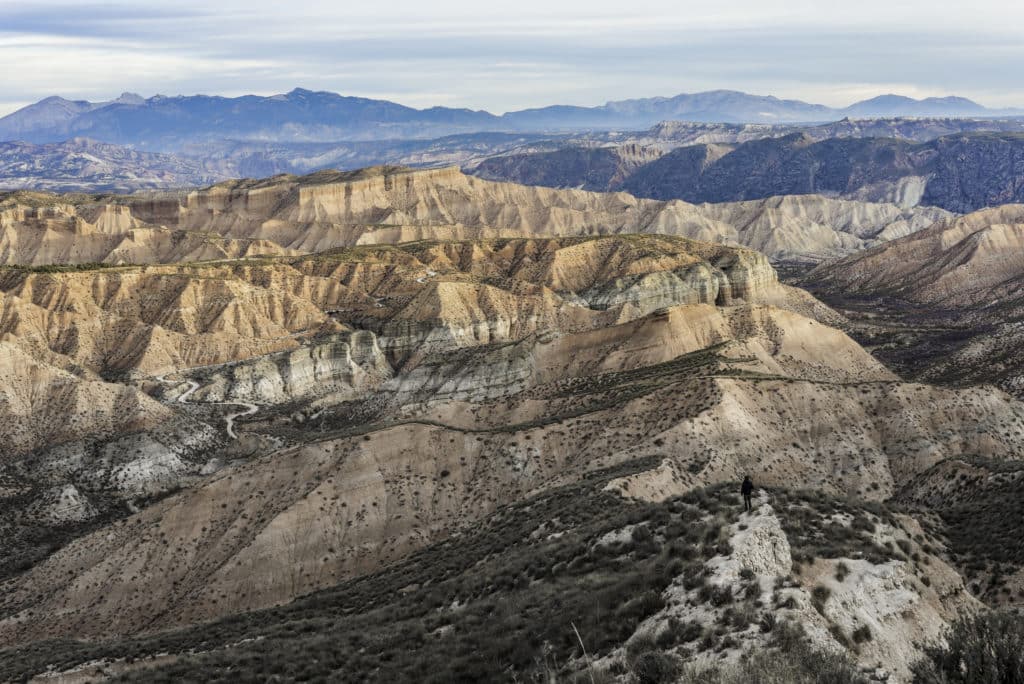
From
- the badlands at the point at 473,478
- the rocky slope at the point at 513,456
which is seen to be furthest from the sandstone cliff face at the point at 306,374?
the rocky slope at the point at 513,456

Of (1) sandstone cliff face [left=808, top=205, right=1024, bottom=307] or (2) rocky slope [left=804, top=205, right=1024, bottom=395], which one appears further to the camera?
(1) sandstone cliff face [left=808, top=205, right=1024, bottom=307]

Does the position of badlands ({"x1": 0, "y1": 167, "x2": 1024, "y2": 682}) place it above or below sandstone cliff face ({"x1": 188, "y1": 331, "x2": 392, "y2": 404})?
A: above

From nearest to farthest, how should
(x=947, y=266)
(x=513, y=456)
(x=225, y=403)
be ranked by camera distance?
(x=513, y=456) < (x=225, y=403) < (x=947, y=266)

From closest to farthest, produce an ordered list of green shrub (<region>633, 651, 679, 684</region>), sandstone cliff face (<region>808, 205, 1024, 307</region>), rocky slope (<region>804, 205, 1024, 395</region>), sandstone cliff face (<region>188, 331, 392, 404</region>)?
green shrub (<region>633, 651, 679, 684</region>)
rocky slope (<region>804, 205, 1024, 395</region>)
sandstone cliff face (<region>188, 331, 392, 404</region>)
sandstone cliff face (<region>808, 205, 1024, 307</region>)

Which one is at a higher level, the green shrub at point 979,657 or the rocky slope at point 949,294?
the green shrub at point 979,657

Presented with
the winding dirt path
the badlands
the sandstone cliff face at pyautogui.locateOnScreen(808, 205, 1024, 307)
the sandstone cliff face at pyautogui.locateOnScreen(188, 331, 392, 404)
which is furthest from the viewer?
the sandstone cliff face at pyautogui.locateOnScreen(808, 205, 1024, 307)

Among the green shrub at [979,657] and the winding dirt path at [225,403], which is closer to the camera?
the green shrub at [979,657]

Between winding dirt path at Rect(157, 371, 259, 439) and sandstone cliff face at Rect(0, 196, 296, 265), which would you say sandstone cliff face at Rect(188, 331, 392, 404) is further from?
sandstone cliff face at Rect(0, 196, 296, 265)

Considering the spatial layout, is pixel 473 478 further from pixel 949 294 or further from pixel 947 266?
pixel 947 266

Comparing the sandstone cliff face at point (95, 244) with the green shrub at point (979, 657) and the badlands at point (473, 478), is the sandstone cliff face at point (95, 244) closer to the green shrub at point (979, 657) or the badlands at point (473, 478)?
the badlands at point (473, 478)

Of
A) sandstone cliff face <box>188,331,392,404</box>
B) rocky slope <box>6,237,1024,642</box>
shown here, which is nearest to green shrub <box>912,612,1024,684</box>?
rocky slope <box>6,237,1024,642</box>

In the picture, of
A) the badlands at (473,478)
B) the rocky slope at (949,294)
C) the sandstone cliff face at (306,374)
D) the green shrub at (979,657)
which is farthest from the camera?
the sandstone cliff face at (306,374)

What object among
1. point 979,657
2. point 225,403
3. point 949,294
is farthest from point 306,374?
point 949,294

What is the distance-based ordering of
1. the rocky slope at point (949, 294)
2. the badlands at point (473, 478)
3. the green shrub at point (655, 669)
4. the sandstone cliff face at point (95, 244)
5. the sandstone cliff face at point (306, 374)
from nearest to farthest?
the green shrub at point (655, 669) → the badlands at point (473, 478) → the rocky slope at point (949, 294) → the sandstone cliff face at point (306, 374) → the sandstone cliff face at point (95, 244)
